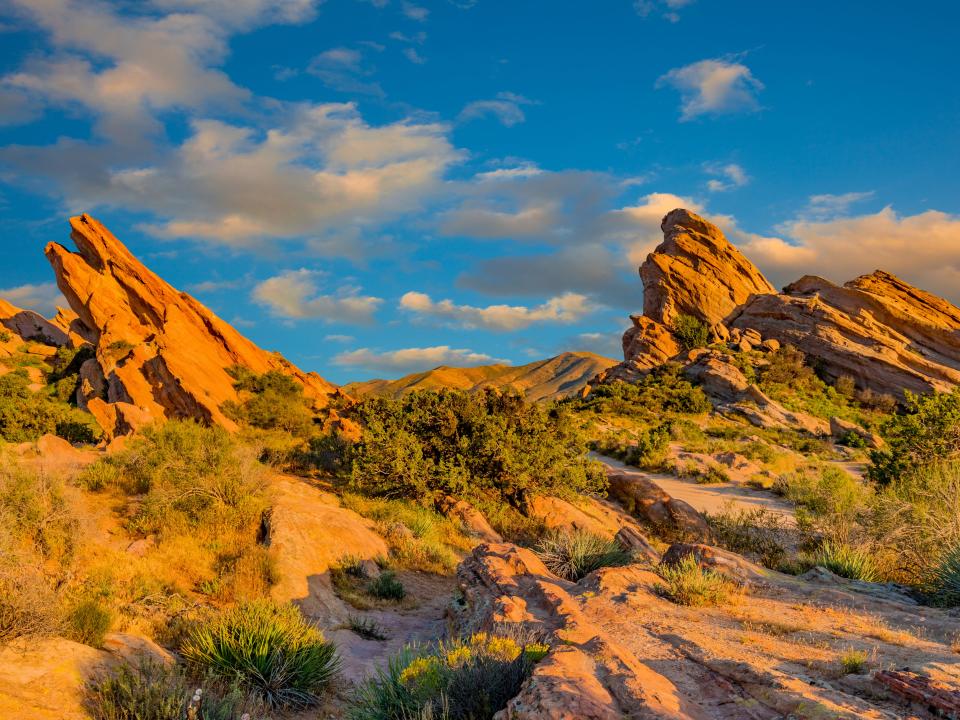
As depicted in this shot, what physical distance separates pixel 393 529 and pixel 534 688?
9.31 meters

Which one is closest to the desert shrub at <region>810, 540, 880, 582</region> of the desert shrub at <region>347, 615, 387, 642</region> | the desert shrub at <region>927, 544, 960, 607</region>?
the desert shrub at <region>927, 544, 960, 607</region>

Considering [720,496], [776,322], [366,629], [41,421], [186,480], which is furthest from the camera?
[776,322]

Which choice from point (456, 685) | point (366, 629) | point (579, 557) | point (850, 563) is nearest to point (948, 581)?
point (850, 563)

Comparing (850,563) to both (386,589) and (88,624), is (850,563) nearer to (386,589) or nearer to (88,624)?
(386,589)

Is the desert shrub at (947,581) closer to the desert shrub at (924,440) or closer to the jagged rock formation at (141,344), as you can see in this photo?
the desert shrub at (924,440)

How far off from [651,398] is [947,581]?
105 ft

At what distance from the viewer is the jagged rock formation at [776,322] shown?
42.6 m

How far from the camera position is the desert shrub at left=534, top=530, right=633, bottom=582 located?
1021 cm

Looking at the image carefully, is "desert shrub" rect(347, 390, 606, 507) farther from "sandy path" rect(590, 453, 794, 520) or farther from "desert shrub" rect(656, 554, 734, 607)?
"desert shrub" rect(656, 554, 734, 607)

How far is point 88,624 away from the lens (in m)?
6.32

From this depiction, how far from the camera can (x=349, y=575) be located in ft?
34.5

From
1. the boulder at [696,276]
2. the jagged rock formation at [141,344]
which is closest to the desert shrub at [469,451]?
the jagged rock formation at [141,344]

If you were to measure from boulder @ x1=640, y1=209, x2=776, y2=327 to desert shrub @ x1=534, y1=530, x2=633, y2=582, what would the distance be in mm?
45791

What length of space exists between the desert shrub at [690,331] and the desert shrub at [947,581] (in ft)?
144
